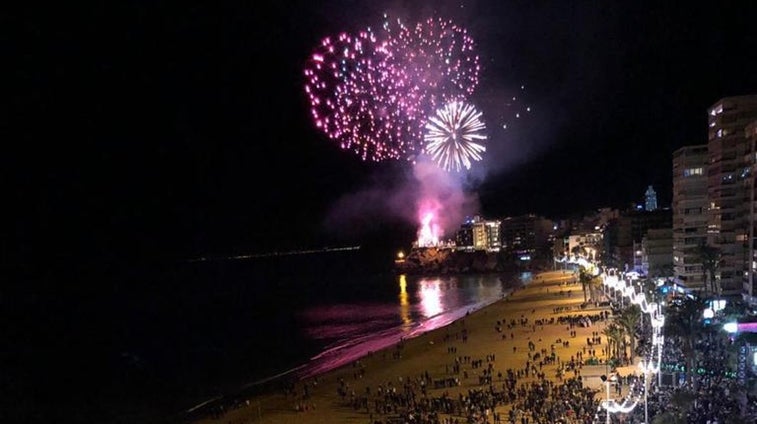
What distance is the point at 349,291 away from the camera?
114312 millimetres

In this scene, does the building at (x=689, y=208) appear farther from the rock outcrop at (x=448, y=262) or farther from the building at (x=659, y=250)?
the rock outcrop at (x=448, y=262)

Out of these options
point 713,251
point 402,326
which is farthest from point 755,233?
point 402,326

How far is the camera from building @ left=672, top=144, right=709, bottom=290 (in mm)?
58688

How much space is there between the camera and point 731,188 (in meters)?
49.2

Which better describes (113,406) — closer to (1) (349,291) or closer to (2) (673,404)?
(2) (673,404)

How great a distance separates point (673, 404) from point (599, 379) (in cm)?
877

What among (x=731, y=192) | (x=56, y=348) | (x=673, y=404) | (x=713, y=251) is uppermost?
(x=731, y=192)

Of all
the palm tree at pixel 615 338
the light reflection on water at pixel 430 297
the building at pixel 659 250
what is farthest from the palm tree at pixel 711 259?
the light reflection on water at pixel 430 297

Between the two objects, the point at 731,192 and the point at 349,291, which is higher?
the point at 731,192

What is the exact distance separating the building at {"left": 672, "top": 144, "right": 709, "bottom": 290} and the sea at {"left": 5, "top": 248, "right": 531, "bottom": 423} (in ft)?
73.3

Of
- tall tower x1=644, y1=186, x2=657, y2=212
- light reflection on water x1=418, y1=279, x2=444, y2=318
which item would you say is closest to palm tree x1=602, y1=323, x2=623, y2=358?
light reflection on water x1=418, y1=279, x2=444, y2=318

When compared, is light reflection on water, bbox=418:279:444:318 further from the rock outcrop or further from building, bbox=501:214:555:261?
building, bbox=501:214:555:261

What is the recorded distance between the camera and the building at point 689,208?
193 ft

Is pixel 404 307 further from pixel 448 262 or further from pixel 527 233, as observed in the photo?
pixel 527 233
